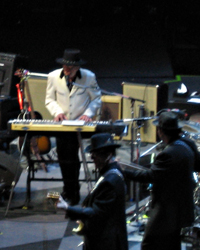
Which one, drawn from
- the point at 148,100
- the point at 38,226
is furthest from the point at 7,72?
the point at 148,100

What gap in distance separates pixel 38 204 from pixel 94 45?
6.63 meters

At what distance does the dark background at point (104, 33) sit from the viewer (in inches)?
496

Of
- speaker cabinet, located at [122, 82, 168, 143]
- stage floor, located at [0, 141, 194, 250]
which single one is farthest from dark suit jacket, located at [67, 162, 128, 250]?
speaker cabinet, located at [122, 82, 168, 143]

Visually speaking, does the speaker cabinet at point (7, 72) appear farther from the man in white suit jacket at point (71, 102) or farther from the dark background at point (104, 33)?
the dark background at point (104, 33)

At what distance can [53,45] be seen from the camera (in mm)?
12773

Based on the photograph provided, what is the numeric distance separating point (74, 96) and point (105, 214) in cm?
322

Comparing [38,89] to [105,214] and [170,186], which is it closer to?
[170,186]

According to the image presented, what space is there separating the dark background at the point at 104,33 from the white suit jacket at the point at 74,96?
561cm

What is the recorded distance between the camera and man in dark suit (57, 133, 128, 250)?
3.77m

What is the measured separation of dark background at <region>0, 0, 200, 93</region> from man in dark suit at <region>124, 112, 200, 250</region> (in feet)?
26.6

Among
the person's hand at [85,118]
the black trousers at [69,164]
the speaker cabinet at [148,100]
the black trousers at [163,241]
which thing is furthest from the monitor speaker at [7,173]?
the speaker cabinet at [148,100]

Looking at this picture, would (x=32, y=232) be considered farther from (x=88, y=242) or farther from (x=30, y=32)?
(x=30, y=32)

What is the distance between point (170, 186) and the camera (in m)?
4.34

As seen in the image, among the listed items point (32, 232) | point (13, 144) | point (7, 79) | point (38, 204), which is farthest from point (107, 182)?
point (13, 144)
